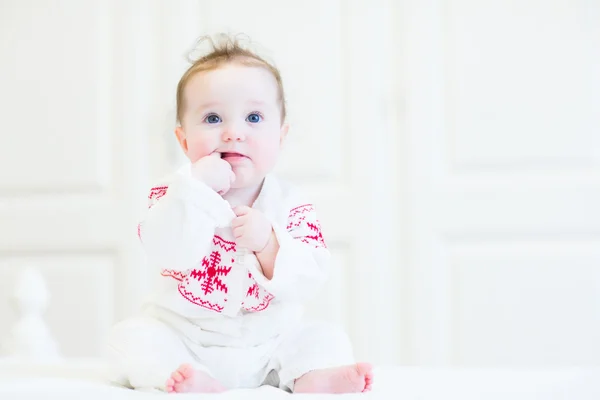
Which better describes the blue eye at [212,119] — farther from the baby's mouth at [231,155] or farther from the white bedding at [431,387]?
the white bedding at [431,387]

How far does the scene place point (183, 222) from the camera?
1.03 meters

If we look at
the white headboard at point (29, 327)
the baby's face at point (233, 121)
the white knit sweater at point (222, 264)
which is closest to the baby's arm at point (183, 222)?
the white knit sweater at point (222, 264)

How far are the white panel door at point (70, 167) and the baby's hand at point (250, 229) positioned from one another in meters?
1.37

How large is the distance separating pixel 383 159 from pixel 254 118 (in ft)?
4.05

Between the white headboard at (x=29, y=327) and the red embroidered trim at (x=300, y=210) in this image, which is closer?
the red embroidered trim at (x=300, y=210)

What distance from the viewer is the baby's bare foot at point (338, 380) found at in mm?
1022

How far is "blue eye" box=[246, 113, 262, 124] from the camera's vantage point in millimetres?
1172

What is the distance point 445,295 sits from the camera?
7.56 ft

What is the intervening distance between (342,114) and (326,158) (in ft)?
0.49

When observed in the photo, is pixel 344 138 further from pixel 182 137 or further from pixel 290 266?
pixel 290 266

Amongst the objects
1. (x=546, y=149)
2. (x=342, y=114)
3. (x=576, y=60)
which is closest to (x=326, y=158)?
(x=342, y=114)

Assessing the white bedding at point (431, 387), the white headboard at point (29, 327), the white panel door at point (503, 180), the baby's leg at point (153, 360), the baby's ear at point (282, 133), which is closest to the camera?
the white bedding at point (431, 387)

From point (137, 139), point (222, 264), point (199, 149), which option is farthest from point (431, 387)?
point (137, 139)

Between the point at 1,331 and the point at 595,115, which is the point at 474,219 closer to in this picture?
the point at 595,115
